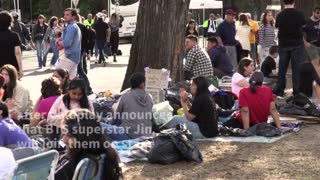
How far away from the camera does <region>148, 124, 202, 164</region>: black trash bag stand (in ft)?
22.5

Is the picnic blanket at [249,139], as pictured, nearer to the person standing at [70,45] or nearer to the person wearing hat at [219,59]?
the person standing at [70,45]

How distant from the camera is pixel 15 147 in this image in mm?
5207

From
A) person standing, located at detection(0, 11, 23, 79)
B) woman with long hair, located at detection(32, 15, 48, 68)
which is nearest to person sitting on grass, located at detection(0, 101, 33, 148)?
person standing, located at detection(0, 11, 23, 79)

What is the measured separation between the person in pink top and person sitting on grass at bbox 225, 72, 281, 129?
8.53 feet

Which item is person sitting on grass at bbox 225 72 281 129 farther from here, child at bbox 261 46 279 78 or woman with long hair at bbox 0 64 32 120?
child at bbox 261 46 279 78

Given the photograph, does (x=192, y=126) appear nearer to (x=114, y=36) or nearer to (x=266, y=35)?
(x=266, y=35)

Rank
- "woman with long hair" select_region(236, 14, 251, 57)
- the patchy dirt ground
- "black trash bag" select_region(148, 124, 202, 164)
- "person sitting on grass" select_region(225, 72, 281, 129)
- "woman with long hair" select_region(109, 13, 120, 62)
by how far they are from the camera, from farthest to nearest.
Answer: "woman with long hair" select_region(109, 13, 120, 62) → "woman with long hair" select_region(236, 14, 251, 57) → "person sitting on grass" select_region(225, 72, 281, 129) → "black trash bag" select_region(148, 124, 202, 164) → the patchy dirt ground

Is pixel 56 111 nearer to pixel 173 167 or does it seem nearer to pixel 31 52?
pixel 173 167

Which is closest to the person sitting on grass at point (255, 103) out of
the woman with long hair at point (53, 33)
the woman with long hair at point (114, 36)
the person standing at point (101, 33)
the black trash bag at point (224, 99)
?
the black trash bag at point (224, 99)

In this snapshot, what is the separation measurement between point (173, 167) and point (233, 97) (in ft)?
11.2

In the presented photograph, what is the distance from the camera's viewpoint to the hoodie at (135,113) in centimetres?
789

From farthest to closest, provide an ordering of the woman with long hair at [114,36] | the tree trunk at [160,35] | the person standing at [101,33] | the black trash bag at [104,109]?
the woman with long hair at [114,36] → the person standing at [101,33] → the tree trunk at [160,35] → the black trash bag at [104,109]

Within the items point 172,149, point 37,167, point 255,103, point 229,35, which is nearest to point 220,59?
point 229,35

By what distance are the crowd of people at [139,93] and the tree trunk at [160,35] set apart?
0.72m
